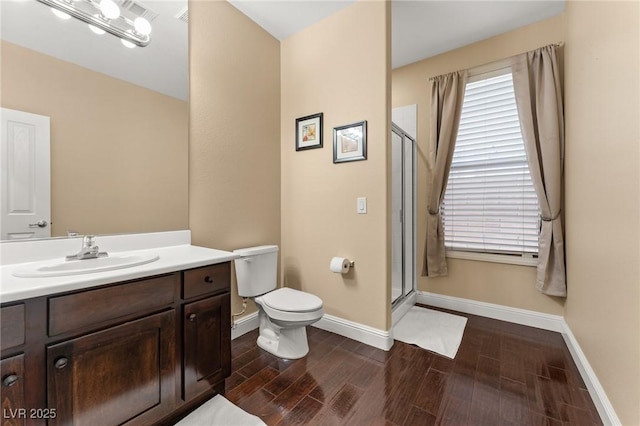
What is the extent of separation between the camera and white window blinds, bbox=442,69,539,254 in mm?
2473

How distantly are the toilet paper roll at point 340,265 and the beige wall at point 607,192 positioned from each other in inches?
60.6

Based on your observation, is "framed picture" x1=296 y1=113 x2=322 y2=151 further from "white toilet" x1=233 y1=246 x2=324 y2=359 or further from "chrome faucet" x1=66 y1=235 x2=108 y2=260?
"chrome faucet" x1=66 y1=235 x2=108 y2=260

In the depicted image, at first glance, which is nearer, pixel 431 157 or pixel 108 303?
pixel 108 303

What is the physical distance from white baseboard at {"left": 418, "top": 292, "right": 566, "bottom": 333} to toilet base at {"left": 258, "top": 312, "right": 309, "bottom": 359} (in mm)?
1622

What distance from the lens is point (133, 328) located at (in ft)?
3.73

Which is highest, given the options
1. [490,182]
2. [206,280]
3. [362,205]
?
[490,182]

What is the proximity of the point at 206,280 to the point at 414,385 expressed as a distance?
4.62 feet

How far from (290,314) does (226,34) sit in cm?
225

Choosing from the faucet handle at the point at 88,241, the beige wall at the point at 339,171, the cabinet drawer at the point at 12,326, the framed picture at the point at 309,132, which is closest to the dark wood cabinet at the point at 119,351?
the cabinet drawer at the point at 12,326

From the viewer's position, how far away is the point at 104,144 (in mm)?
1507

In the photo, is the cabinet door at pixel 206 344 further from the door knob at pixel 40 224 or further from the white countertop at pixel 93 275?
the door knob at pixel 40 224

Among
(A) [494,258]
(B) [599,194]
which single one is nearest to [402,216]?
(A) [494,258]

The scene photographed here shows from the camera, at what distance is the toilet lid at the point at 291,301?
5.91 feet

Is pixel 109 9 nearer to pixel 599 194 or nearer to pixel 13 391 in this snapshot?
pixel 13 391
